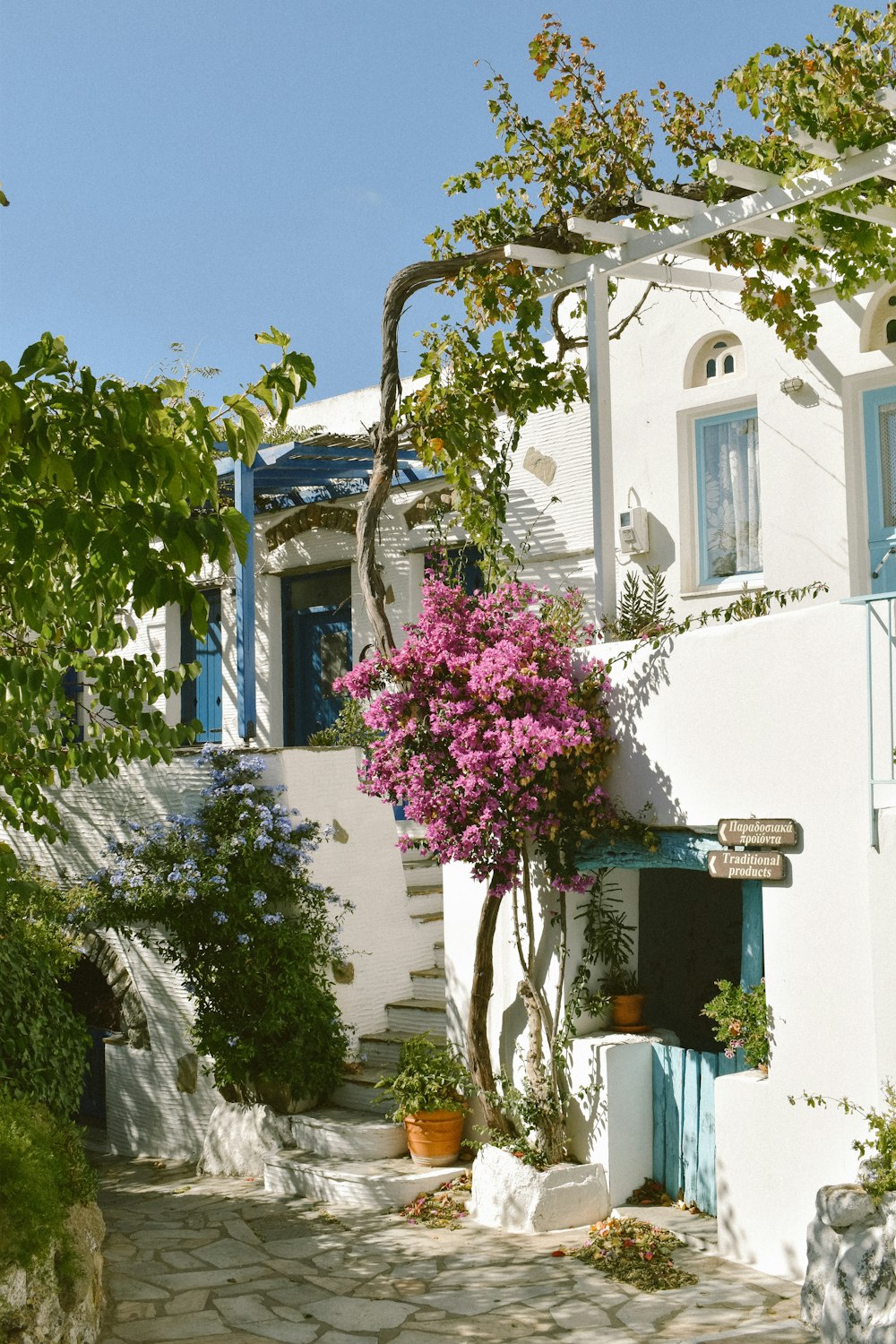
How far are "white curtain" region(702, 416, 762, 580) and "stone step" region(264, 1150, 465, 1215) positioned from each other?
4.58 metres

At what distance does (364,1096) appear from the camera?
9359 millimetres

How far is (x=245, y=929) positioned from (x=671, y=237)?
216 inches

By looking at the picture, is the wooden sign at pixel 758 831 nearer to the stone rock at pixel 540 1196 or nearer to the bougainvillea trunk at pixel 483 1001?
the bougainvillea trunk at pixel 483 1001

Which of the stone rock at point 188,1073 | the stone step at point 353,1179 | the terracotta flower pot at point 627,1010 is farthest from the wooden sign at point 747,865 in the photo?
the stone rock at point 188,1073

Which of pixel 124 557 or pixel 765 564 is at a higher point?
pixel 765 564

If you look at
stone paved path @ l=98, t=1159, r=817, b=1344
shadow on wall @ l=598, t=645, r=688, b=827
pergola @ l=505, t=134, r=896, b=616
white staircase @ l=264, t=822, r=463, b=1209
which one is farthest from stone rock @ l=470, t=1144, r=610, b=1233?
pergola @ l=505, t=134, r=896, b=616

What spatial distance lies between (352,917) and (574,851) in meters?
2.95

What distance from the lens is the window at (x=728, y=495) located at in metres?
9.46

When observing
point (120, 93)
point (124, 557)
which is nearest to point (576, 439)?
point (120, 93)

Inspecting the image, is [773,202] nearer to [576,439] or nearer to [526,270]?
[526,270]

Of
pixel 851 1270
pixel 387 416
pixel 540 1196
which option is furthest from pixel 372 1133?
pixel 387 416

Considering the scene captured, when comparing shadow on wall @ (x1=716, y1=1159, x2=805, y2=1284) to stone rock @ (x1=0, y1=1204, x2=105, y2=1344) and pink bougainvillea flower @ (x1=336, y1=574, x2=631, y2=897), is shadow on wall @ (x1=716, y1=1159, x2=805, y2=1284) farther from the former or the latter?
stone rock @ (x1=0, y1=1204, x2=105, y2=1344)

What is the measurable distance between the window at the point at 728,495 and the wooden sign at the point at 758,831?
2.98m

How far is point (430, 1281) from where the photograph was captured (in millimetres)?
6938
